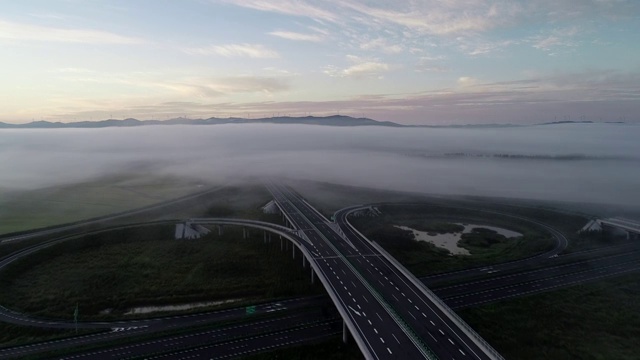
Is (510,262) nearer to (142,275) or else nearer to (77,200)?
(142,275)

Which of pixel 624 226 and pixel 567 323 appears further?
pixel 624 226

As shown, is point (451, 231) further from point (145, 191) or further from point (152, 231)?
point (145, 191)

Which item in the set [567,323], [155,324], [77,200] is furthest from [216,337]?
[77,200]

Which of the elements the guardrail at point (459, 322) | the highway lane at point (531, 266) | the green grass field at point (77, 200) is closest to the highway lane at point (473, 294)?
the highway lane at point (531, 266)

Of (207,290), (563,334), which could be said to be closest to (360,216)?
(207,290)

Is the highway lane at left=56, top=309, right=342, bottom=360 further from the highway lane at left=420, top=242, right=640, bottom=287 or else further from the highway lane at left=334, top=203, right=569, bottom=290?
the highway lane at left=334, top=203, right=569, bottom=290

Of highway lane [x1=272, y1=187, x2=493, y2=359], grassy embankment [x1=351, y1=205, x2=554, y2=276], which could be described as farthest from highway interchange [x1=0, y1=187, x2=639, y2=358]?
grassy embankment [x1=351, y1=205, x2=554, y2=276]
